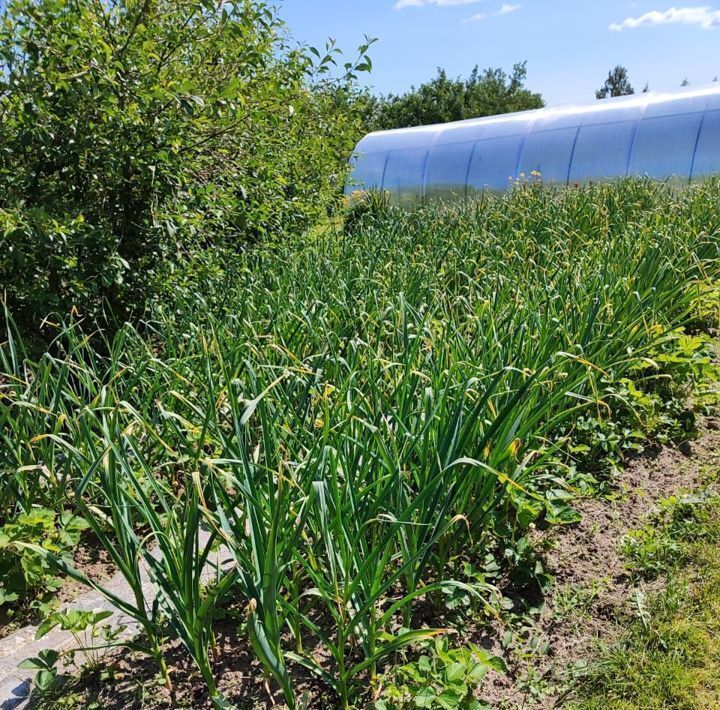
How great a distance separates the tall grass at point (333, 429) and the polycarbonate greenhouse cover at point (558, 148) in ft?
17.5

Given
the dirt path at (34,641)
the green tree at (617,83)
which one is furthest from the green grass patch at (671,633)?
the green tree at (617,83)

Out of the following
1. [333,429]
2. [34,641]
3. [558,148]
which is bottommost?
[34,641]

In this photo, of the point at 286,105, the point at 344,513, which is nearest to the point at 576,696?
the point at 344,513

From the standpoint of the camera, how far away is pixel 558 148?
10883mm

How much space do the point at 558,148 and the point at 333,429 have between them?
1035 cm

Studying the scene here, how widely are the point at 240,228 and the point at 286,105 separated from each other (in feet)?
3.27

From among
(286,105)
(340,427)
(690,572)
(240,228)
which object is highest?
(286,105)

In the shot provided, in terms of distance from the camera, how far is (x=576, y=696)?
167cm

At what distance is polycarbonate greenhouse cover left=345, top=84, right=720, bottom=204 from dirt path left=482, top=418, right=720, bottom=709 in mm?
6638

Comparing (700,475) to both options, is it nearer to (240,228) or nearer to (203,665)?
(203,665)

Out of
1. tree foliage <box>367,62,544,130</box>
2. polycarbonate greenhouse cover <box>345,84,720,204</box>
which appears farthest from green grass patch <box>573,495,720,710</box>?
tree foliage <box>367,62,544,130</box>

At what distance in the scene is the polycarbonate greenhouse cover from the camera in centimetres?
961

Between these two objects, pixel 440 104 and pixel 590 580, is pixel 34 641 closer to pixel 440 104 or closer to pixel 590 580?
pixel 590 580

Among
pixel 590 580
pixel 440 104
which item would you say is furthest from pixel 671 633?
pixel 440 104
